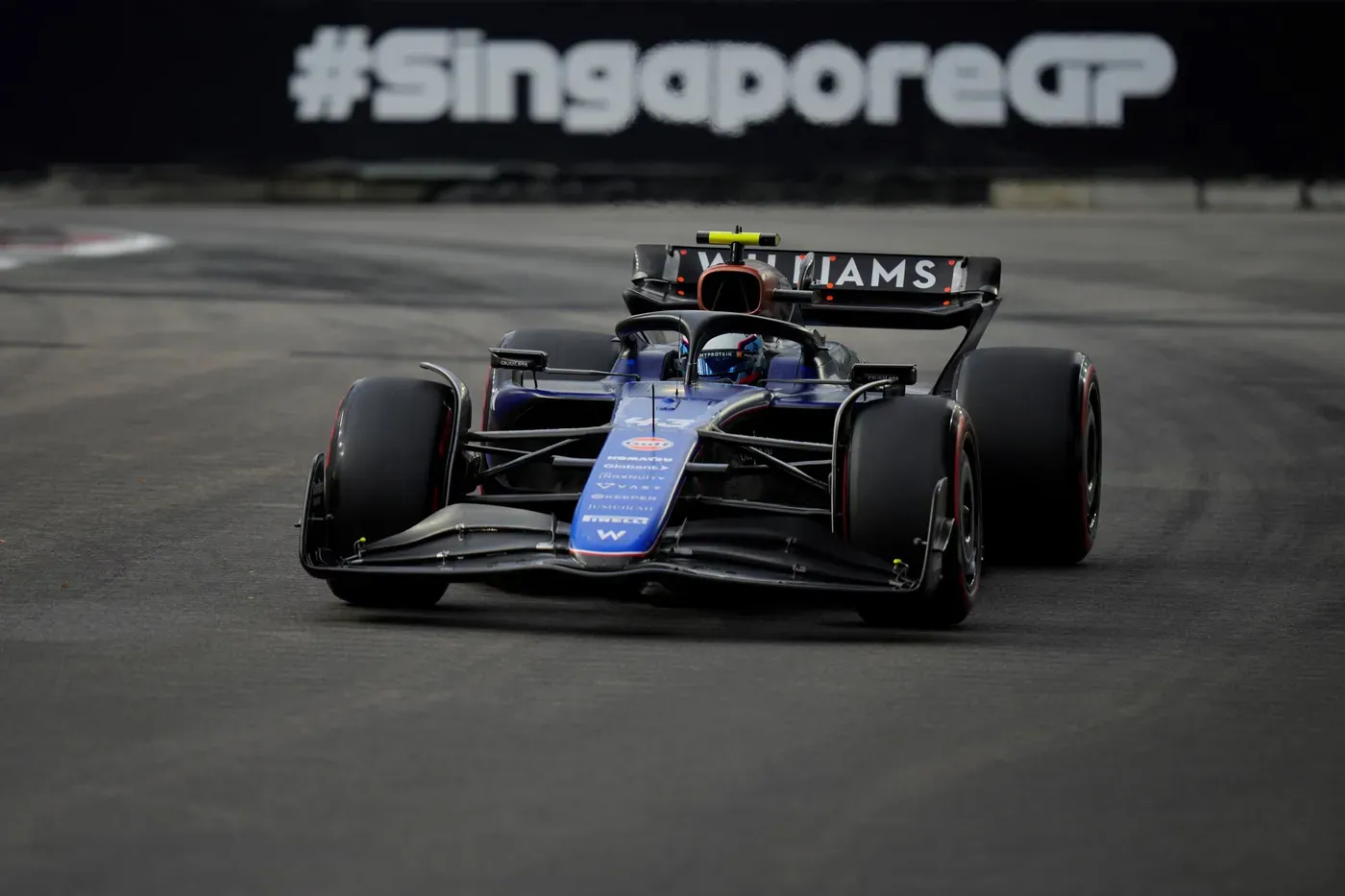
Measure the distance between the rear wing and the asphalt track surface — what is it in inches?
48.4

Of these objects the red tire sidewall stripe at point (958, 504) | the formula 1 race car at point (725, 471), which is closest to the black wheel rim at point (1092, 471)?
the formula 1 race car at point (725, 471)

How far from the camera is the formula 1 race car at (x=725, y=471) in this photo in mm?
7590

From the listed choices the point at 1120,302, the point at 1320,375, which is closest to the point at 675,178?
the point at 1120,302

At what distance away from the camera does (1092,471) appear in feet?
33.0

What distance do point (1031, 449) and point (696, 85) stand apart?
26.3m

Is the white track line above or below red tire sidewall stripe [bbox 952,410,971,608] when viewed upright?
below

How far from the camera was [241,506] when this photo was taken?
1078cm

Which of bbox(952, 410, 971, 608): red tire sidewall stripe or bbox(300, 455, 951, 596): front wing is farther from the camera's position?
bbox(952, 410, 971, 608): red tire sidewall stripe

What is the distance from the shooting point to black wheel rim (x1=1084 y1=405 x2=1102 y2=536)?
9.66m

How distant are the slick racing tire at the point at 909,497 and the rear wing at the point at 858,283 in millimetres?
2153

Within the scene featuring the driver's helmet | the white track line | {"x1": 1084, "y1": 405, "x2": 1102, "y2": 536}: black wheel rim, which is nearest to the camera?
the driver's helmet

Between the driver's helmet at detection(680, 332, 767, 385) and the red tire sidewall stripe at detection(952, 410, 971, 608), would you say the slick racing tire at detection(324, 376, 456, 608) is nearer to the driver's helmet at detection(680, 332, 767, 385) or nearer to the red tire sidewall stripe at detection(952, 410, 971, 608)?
the driver's helmet at detection(680, 332, 767, 385)

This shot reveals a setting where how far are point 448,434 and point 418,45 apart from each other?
91.4 ft

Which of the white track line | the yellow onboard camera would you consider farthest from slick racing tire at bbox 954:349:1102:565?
the white track line
